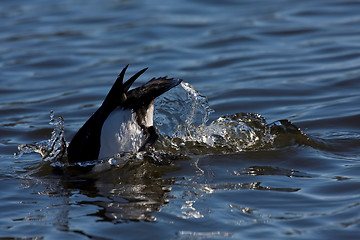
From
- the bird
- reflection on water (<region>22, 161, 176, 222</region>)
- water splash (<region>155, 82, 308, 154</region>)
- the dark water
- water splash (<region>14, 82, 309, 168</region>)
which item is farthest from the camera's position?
water splash (<region>155, 82, 308, 154</region>)

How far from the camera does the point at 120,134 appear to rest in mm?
4957

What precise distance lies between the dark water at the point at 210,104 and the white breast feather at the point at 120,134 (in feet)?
0.55

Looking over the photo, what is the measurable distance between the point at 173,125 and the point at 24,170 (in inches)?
53.4

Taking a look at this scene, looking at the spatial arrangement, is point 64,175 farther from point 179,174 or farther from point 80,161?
point 179,174

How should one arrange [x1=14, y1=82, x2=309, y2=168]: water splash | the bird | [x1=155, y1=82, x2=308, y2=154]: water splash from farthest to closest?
[x1=155, y1=82, x2=308, y2=154]: water splash
[x1=14, y1=82, x2=309, y2=168]: water splash
the bird

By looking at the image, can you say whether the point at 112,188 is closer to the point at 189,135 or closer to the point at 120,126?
the point at 120,126

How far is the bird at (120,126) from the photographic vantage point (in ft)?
15.9

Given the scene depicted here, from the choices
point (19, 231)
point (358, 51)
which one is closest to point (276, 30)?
point (358, 51)

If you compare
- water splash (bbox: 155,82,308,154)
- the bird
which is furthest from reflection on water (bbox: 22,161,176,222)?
water splash (bbox: 155,82,308,154)

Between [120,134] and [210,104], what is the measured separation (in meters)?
2.11

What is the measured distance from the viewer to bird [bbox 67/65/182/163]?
485 centimetres

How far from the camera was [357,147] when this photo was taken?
5.25 metres

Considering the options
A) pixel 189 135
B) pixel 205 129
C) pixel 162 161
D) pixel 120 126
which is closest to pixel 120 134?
pixel 120 126

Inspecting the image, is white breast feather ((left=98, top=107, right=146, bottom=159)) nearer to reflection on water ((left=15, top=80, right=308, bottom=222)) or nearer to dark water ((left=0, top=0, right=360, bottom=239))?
reflection on water ((left=15, top=80, right=308, bottom=222))
